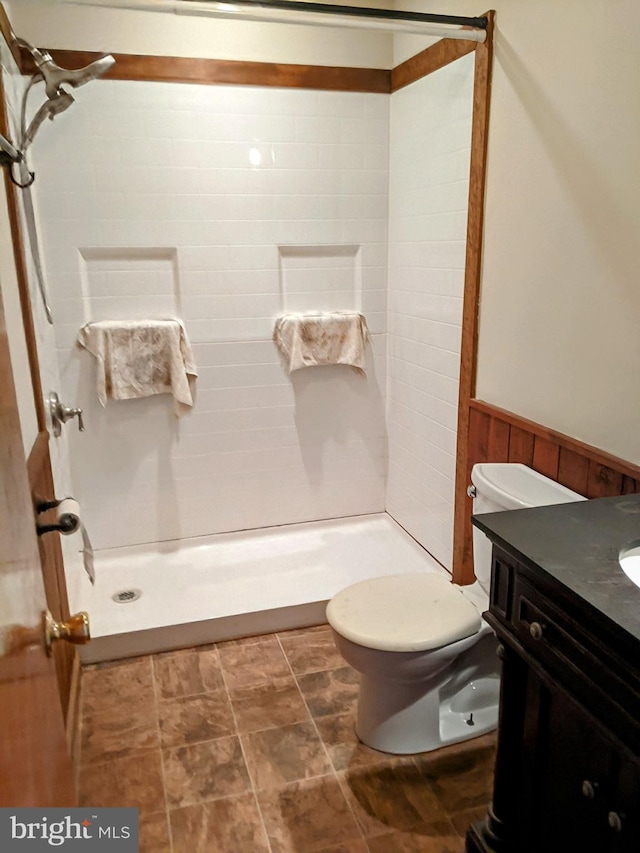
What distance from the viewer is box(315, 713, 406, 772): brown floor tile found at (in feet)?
6.16

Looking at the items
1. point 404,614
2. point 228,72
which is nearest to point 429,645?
point 404,614

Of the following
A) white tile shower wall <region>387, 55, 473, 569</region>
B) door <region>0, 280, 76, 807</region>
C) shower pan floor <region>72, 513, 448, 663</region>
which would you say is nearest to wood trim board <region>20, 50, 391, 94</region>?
white tile shower wall <region>387, 55, 473, 569</region>

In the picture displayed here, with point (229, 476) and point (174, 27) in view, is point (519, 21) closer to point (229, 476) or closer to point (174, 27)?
point (174, 27)

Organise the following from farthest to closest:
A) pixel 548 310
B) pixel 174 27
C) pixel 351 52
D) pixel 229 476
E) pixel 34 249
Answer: pixel 229 476
pixel 351 52
pixel 174 27
pixel 34 249
pixel 548 310

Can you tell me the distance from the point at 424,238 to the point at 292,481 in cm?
126

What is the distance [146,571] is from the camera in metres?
2.82

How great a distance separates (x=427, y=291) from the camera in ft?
8.80

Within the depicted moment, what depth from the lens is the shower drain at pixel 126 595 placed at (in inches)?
102

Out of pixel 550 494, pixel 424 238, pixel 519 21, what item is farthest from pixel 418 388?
pixel 519 21

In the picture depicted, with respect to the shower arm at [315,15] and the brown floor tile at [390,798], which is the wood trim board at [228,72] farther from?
the brown floor tile at [390,798]

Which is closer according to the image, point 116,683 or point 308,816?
point 308,816

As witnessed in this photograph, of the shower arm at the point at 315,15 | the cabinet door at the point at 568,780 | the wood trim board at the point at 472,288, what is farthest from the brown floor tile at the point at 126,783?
the shower arm at the point at 315,15

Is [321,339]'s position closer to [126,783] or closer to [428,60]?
[428,60]

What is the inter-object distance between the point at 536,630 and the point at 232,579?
1741mm
